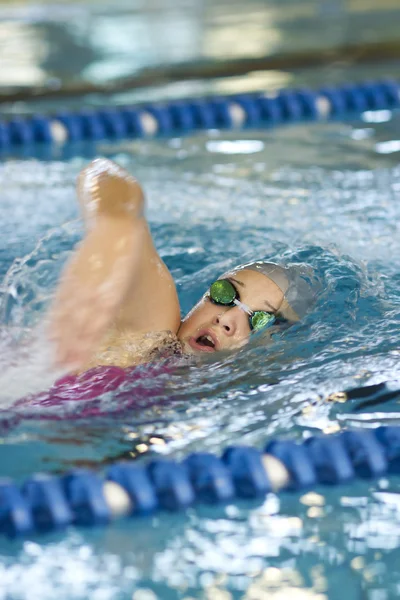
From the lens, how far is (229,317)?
96.0 inches

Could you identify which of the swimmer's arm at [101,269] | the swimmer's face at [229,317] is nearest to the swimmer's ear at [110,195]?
the swimmer's arm at [101,269]

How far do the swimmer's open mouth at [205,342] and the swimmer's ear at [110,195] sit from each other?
0.42 meters

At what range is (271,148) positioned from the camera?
4.54 m

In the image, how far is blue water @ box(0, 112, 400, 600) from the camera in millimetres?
1718

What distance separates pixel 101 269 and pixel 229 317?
0.48 metres

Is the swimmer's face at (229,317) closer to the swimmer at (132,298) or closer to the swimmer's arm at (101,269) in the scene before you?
the swimmer at (132,298)

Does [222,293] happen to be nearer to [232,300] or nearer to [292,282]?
[232,300]

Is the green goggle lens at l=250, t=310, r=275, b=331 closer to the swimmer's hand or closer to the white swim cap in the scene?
the white swim cap

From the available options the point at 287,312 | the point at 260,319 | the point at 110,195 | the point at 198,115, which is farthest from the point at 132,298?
the point at 198,115

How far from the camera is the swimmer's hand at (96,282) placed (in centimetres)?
207

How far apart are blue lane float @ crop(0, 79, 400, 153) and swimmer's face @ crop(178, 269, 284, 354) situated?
243cm

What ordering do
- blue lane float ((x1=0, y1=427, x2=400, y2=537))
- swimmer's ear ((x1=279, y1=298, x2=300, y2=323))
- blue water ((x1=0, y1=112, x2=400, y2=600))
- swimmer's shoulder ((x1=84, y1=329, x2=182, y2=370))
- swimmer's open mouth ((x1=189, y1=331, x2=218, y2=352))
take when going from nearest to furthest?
blue water ((x1=0, y1=112, x2=400, y2=600)) < blue lane float ((x1=0, y1=427, x2=400, y2=537)) < swimmer's shoulder ((x1=84, y1=329, x2=182, y2=370)) < swimmer's open mouth ((x1=189, y1=331, x2=218, y2=352)) < swimmer's ear ((x1=279, y1=298, x2=300, y2=323))

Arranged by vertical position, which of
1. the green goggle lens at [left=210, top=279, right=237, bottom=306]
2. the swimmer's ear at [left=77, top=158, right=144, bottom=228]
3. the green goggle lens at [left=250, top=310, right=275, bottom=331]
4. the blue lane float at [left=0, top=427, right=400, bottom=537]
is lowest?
the blue lane float at [left=0, top=427, right=400, bottom=537]

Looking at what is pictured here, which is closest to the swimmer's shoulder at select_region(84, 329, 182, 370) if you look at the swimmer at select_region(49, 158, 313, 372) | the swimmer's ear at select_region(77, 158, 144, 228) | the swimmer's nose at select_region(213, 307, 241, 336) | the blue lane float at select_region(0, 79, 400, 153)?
the swimmer at select_region(49, 158, 313, 372)
